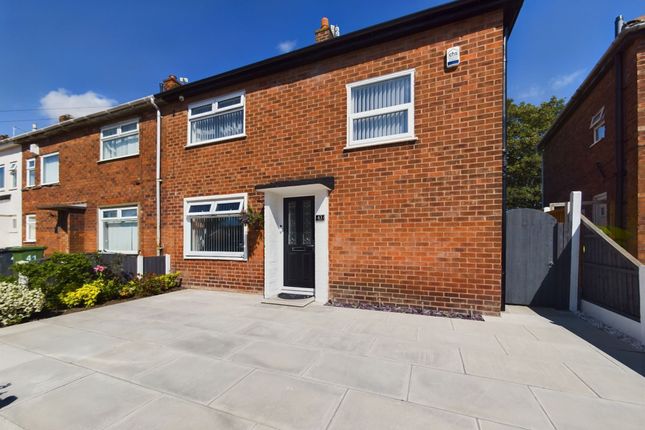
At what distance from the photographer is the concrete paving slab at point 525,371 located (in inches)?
106

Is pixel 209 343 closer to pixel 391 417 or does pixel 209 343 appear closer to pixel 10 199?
pixel 391 417

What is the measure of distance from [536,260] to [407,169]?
3.11 metres

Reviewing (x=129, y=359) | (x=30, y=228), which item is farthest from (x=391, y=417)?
(x=30, y=228)

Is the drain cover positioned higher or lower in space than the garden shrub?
lower

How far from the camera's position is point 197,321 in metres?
4.66

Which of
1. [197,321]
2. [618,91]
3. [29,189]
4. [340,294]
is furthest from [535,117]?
[29,189]

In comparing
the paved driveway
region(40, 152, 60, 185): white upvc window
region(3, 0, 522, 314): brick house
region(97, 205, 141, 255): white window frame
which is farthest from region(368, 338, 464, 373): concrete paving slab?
region(40, 152, 60, 185): white upvc window

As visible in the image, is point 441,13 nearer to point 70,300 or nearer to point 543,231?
point 543,231

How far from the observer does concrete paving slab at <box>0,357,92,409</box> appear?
2.60 m

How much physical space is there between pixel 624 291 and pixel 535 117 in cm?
1712

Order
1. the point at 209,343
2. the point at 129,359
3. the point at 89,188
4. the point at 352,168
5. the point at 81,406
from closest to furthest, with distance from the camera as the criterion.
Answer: the point at 81,406
the point at 129,359
the point at 209,343
the point at 352,168
the point at 89,188

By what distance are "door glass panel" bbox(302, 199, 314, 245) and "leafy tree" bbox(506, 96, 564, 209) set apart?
1628 centimetres

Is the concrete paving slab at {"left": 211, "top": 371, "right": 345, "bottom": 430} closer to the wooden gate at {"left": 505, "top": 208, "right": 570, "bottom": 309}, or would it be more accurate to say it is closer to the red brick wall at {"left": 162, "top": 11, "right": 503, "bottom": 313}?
the red brick wall at {"left": 162, "top": 11, "right": 503, "bottom": 313}

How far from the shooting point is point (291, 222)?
6.48 metres
